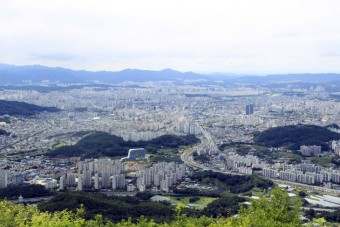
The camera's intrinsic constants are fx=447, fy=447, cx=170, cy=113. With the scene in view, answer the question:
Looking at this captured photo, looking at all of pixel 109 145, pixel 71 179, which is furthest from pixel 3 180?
pixel 109 145

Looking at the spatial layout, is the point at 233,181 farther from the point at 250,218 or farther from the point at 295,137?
the point at 250,218

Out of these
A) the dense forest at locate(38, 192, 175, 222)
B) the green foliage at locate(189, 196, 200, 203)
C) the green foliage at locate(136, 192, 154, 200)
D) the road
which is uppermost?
the dense forest at locate(38, 192, 175, 222)

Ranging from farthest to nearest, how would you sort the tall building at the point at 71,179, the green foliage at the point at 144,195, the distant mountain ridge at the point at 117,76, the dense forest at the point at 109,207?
the distant mountain ridge at the point at 117,76 < the tall building at the point at 71,179 < the green foliage at the point at 144,195 < the dense forest at the point at 109,207

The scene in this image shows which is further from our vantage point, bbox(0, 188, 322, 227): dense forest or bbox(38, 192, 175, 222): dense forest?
bbox(38, 192, 175, 222): dense forest

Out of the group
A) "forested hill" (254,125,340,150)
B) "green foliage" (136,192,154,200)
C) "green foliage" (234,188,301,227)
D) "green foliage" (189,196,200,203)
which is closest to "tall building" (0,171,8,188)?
"green foliage" (136,192,154,200)

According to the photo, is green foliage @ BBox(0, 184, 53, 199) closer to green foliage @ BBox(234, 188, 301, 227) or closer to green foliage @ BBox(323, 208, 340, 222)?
green foliage @ BBox(323, 208, 340, 222)

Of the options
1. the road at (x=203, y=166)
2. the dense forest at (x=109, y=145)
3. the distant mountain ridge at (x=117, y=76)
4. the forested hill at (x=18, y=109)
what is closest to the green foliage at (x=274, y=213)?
the road at (x=203, y=166)

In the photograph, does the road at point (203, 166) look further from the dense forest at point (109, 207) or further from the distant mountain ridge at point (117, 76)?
the distant mountain ridge at point (117, 76)
